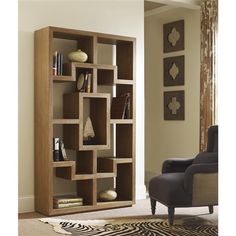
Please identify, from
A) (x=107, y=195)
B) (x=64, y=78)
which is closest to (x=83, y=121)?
(x=64, y=78)

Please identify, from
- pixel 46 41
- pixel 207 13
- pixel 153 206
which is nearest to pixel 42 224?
pixel 153 206

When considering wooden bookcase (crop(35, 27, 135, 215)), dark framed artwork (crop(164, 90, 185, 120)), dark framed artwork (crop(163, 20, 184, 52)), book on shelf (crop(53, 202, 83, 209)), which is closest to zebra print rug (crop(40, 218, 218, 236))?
book on shelf (crop(53, 202, 83, 209))

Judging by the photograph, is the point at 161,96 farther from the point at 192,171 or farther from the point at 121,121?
the point at 192,171

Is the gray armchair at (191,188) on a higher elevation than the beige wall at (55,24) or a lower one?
lower

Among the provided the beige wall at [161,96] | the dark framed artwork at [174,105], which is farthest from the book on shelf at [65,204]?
the dark framed artwork at [174,105]

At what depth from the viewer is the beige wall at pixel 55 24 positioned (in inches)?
184

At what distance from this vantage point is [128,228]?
3910 mm

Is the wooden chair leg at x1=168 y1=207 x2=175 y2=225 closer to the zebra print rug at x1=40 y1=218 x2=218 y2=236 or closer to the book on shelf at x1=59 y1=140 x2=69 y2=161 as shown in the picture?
the zebra print rug at x1=40 y1=218 x2=218 y2=236

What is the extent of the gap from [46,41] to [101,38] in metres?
0.68

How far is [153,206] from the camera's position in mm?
4453

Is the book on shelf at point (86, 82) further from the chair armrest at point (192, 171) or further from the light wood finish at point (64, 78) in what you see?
the chair armrest at point (192, 171)

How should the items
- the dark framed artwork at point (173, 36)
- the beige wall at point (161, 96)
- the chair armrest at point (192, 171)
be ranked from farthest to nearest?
the dark framed artwork at point (173, 36) < the beige wall at point (161, 96) < the chair armrest at point (192, 171)

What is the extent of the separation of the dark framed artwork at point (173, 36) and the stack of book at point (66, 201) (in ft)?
9.55
